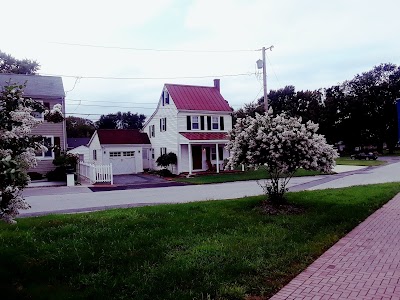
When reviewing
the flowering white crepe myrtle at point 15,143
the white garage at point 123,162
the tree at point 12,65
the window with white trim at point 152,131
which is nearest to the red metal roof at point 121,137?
the window with white trim at point 152,131

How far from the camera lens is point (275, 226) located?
828 centimetres

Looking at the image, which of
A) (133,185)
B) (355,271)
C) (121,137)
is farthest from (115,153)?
(355,271)

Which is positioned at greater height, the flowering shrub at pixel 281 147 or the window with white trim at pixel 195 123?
the window with white trim at pixel 195 123

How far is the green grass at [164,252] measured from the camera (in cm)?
485

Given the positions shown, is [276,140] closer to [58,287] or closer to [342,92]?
[58,287]

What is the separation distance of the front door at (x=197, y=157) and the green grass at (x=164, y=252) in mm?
21172

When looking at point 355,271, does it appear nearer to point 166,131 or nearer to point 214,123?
point 214,123

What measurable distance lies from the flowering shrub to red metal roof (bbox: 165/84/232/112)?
20400 mm

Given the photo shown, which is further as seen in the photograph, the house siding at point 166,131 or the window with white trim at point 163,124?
the window with white trim at point 163,124

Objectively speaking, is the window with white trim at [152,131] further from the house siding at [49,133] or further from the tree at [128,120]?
the tree at [128,120]

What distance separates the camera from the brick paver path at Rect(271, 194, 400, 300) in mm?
4645

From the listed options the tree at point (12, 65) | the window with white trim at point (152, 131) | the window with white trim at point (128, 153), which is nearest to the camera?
the window with white trim at point (128, 153)

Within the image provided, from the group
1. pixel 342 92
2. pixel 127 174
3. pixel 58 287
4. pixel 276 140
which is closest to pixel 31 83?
pixel 127 174

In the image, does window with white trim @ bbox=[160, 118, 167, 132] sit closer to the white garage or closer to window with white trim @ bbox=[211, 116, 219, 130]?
the white garage
